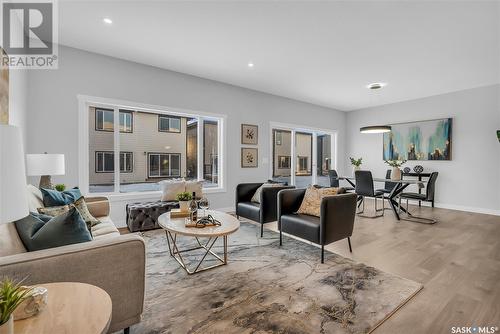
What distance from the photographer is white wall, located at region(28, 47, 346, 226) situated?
3.50 meters

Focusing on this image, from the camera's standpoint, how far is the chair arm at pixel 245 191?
4.23 meters

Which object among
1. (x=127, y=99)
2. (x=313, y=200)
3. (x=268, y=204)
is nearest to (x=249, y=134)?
(x=268, y=204)

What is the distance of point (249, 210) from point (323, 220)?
4.84 ft

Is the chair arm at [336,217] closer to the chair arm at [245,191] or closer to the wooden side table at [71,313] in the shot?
the chair arm at [245,191]

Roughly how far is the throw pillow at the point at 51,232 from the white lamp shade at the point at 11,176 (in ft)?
2.23

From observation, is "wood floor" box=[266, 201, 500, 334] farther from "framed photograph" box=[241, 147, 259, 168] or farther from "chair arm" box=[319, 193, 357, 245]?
"framed photograph" box=[241, 147, 259, 168]

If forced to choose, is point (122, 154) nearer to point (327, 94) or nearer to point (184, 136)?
point (184, 136)

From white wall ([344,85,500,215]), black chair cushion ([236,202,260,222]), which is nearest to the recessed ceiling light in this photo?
white wall ([344,85,500,215])

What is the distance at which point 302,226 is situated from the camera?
2.94 metres

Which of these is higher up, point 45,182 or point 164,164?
point 164,164

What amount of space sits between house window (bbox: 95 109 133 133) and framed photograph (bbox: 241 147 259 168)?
241cm

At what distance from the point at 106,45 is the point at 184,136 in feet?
6.61

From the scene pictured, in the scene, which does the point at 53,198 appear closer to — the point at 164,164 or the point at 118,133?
the point at 118,133

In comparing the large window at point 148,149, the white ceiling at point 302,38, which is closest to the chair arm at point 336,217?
the white ceiling at point 302,38
